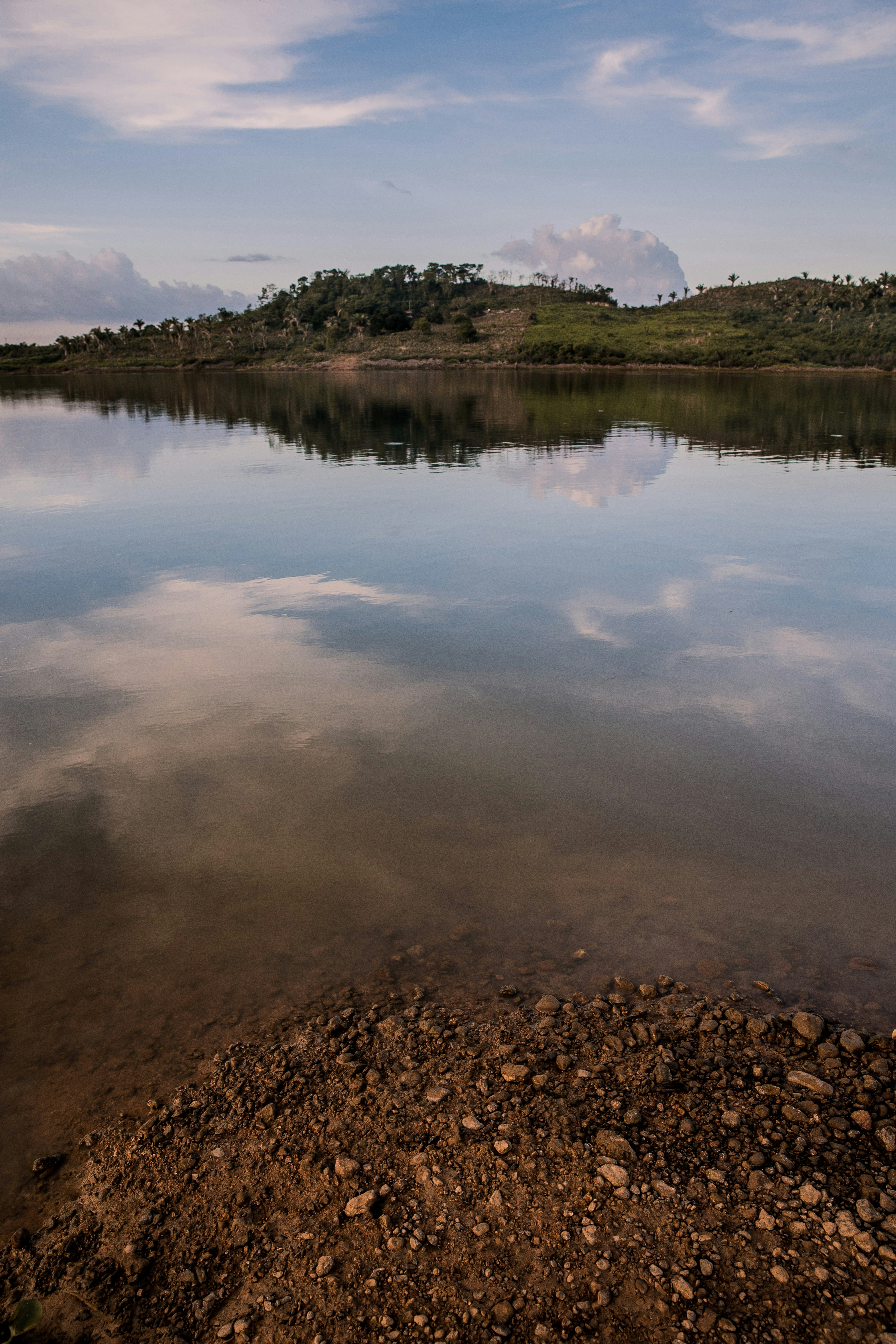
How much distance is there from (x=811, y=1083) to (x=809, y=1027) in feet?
1.59

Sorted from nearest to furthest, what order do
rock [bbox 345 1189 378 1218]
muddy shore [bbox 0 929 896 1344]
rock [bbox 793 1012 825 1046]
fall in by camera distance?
muddy shore [bbox 0 929 896 1344] → rock [bbox 345 1189 378 1218] → rock [bbox 793 1012 825 1046]

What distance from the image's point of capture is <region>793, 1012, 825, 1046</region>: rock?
5.09 meters

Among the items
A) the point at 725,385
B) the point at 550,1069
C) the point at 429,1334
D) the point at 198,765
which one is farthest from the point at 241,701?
the point at 725,385

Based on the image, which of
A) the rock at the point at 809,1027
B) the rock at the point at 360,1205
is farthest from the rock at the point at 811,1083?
the rock at the point at 360,1205

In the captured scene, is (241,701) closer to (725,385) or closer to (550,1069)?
(550,1069)

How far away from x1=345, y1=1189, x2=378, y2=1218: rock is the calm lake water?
173 cm

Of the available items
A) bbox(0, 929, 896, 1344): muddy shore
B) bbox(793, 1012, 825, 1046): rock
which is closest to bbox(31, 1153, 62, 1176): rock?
bbox(0, 929, 896, 1344): muddy shore

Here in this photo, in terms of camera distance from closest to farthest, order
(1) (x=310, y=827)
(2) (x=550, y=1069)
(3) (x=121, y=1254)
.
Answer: (3) (x=121, y=1254) → (2) (x=550, y=1069) → (1) (x=310, y=827)

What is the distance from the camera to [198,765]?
28.8 ft

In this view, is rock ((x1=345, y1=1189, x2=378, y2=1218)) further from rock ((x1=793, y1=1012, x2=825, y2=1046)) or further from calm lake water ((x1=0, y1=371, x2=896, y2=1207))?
rock ((x1=793, y1=1012, x2=825, y2=1046))

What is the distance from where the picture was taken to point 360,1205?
3979 millimetres

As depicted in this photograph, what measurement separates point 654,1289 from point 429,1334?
1.08m

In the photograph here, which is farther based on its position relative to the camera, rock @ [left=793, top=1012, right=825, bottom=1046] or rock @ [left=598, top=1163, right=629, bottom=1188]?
rock @ [left=793, top=1012, right=825, bottom=1046]

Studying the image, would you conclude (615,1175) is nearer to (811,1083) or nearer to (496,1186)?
(496,1186)
